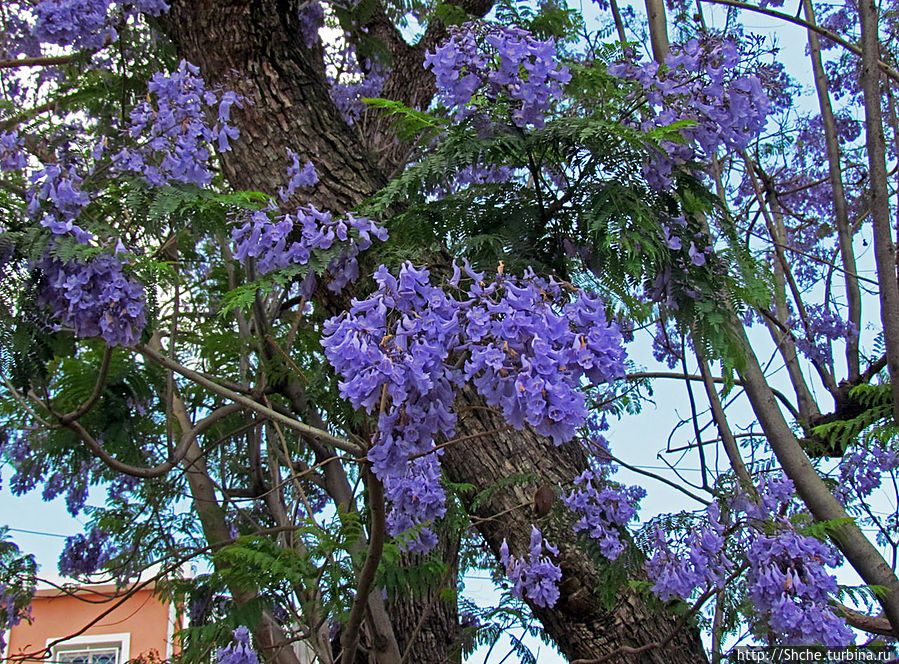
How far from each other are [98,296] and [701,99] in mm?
1713

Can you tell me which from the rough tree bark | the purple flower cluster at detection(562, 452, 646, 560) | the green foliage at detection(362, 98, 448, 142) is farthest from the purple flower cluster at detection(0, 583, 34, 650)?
the green foliage at detection(362, 98, 448, 142)

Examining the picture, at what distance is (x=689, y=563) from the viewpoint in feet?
8.43

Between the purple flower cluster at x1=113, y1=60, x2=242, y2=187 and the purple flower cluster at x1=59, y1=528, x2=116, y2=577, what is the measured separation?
3730mm

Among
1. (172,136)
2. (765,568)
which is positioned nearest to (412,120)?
(172,136)

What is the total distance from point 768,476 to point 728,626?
646 mm

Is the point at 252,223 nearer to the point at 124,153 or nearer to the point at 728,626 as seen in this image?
the point at 124,153

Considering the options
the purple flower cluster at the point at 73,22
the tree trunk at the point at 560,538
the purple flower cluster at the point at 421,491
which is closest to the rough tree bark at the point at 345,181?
the tree trunk at the point at 560,538

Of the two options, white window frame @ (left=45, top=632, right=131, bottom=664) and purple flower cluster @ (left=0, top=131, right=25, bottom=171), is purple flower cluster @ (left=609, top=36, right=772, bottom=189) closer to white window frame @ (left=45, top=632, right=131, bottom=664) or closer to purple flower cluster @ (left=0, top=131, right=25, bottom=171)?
purple flower cluster @ (left=0, top=131, right=25, bottom=171)

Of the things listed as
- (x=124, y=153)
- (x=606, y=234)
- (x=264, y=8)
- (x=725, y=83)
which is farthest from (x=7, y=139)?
(x=725, y=83)

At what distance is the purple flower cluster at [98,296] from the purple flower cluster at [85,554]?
3.89 m

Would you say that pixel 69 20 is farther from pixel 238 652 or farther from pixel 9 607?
pixel 9 607

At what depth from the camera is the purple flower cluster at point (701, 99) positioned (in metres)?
2.30

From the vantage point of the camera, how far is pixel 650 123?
2.34m

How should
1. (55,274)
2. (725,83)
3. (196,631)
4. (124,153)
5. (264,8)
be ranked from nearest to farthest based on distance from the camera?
(55,274) < (725,83) < (124,153) < (196,631) < (264,8)
